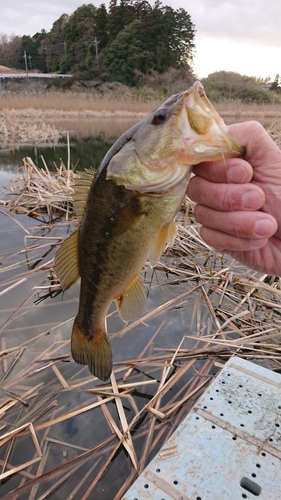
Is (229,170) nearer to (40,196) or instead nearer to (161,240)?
(161,240)

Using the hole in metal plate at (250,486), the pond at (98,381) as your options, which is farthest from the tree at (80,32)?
the hole in metal plate at (250,486)

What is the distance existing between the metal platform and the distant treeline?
47.7 meters

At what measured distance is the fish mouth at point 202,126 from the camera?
1.39m

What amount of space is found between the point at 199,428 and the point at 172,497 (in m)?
0.43

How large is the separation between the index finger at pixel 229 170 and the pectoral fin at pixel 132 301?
28.3 inches

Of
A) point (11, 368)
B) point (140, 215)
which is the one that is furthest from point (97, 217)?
point (11, 368)

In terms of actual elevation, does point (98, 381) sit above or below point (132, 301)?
below

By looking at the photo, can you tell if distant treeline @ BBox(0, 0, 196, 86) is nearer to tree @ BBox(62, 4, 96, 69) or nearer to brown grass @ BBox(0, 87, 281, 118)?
tree @ BBox(62, 4, 96, 69)

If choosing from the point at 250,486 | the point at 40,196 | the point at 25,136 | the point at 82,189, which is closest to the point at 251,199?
the point at 82,189

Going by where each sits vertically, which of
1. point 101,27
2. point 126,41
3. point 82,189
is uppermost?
point 101,27

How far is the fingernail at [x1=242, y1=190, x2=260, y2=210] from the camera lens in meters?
1.67

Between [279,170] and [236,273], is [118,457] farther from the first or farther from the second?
[236,273]

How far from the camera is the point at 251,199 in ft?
5.49

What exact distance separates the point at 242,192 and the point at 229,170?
12 cm
